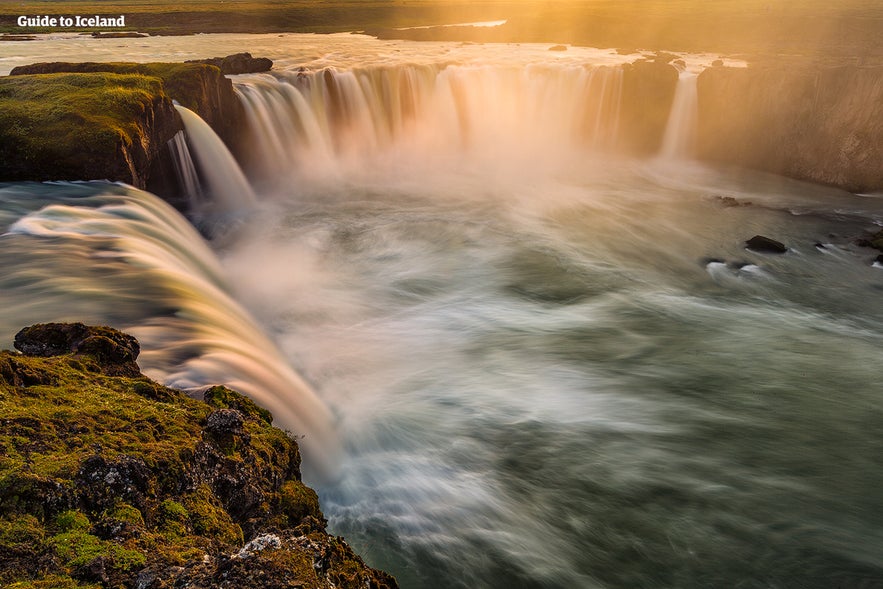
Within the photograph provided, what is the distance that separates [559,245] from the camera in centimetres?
1791

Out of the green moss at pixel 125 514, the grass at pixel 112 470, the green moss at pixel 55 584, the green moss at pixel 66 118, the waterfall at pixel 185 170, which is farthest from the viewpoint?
the waterfall at pixel 185 170

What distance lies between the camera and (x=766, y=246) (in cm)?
1791

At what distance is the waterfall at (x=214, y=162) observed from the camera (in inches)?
734

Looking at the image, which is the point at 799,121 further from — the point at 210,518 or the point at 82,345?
the point at 210,518

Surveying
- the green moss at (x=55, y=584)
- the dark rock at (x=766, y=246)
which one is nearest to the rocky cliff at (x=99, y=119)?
the green moss at (x=55, y=584)

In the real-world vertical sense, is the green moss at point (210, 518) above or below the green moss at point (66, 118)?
below

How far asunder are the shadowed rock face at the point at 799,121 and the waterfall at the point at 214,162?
2107 cm

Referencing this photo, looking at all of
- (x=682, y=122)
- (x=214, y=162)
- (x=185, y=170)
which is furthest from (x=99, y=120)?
(x=682, y=122)

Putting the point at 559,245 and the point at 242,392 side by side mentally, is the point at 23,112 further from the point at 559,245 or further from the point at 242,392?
the point at 559,245

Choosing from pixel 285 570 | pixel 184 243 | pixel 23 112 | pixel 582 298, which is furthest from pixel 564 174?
pixel 285 570

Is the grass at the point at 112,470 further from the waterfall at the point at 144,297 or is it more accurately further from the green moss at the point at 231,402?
the waterfall at the point at 144,297

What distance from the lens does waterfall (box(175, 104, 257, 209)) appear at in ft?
61.2

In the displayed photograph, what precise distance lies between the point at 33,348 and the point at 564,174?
23312 millimetres

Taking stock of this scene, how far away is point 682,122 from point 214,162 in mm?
21432
